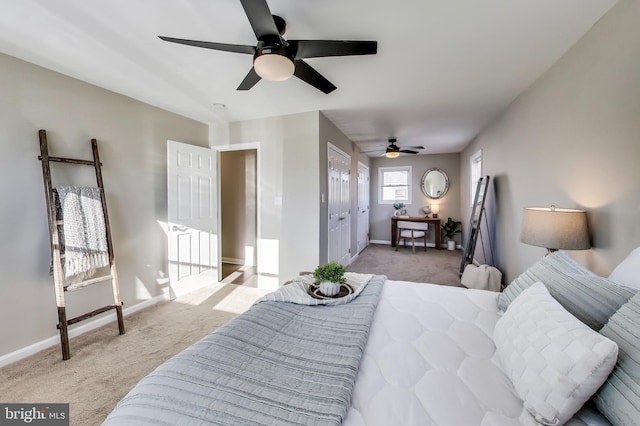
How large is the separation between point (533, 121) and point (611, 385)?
270cm

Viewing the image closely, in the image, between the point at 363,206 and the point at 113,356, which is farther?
the point at 363,206

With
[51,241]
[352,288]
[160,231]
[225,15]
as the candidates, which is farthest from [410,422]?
[160,231]

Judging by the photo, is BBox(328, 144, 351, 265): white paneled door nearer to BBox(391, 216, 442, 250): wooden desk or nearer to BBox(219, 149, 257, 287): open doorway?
BBox(219, 149, 257, 287): open doorway

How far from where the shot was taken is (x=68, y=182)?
240 cm

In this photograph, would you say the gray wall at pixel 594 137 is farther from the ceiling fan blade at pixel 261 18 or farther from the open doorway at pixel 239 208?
the open doorway at pixel 239 208

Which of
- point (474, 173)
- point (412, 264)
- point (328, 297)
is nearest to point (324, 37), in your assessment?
point (328, 297)

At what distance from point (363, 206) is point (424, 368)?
17.4ft

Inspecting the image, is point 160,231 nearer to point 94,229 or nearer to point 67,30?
point 94,229

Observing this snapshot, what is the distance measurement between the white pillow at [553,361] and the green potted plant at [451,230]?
18.2 feet

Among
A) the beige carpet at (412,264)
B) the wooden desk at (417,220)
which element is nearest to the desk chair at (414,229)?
the wooden desk at (417,220)

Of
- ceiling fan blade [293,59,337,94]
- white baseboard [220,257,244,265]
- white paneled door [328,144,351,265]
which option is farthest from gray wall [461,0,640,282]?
white baseboard [220,257,244,265]

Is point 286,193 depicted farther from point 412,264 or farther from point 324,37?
point 412,264

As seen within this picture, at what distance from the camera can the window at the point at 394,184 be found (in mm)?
6789

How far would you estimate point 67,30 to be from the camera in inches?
70.0
